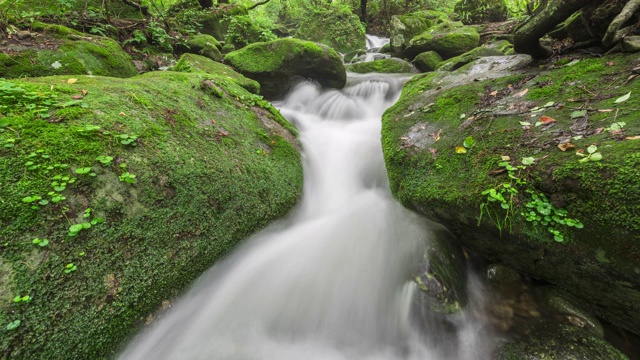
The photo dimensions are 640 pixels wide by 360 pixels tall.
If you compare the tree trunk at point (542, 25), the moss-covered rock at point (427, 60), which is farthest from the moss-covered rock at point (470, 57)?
the tree trunk at point (542, 25)

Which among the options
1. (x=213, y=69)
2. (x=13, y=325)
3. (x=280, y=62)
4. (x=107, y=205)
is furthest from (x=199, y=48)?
(x=13, y=325)

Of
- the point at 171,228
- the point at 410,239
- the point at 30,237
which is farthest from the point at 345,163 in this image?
the point at 30,237

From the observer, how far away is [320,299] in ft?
9.50

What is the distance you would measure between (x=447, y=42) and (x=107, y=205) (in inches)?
448

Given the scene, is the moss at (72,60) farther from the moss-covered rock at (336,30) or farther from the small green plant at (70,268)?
the moss-covered rock at (336,30)

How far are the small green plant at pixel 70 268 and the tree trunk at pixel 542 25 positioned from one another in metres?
5.90

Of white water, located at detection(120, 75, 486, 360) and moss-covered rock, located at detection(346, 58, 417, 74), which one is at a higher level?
moss-covered rock, located at detection(346, 58, 417, 74)

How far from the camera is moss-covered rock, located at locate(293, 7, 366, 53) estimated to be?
1407cm

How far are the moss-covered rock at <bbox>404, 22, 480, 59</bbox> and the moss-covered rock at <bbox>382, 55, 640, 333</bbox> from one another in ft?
23.8

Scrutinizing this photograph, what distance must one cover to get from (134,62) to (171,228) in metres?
5.06

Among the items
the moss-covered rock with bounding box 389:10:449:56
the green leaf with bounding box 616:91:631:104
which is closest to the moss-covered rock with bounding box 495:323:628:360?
the green leaf with bounding box 616:91:631:104

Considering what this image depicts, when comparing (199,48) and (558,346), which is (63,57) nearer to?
(199,48)

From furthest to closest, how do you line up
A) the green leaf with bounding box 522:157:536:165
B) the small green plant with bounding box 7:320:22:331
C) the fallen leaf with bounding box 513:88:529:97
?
the fallen leaf with bounding box 513:88:529:97 < the green leaf with bounding box 522:157:536:165 < the small green plant with bounding box 7:320:22:331

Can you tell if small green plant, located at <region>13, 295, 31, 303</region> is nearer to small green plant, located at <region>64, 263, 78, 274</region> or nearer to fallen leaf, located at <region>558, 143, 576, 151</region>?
small green plant, located at <region>64, 263, 78, 274</region>
